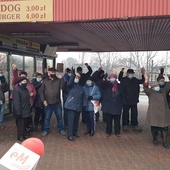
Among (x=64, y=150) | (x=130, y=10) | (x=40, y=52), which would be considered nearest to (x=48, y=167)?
(x=64, y=150)

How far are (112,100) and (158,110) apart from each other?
125 centimetres

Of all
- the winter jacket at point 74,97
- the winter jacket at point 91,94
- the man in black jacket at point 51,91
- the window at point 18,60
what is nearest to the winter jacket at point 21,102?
the man in black jacket at point 51,91

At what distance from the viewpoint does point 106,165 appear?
16.3 ft

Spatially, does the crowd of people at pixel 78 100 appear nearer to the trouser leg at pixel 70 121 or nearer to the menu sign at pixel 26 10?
the trouser leg at pixel 70 121

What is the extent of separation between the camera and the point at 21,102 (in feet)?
20.6

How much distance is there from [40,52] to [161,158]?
275 inches

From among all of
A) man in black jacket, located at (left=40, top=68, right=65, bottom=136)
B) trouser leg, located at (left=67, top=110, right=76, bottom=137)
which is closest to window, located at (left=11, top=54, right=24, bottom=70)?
man in black jacket, located at (left=40, top=68, right=65, bottom=136)

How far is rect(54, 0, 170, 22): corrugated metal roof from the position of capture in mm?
5096

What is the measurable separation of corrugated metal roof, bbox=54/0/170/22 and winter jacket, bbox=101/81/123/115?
2.21 m

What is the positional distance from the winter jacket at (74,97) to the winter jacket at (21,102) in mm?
913

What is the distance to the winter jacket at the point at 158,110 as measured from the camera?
20.1 ft

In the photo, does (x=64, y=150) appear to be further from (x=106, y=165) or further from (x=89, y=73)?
(x=89, y=73)

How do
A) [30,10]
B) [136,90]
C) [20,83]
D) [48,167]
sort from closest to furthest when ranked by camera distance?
[48,167] → [30,10] → [20,83] → [136,90]

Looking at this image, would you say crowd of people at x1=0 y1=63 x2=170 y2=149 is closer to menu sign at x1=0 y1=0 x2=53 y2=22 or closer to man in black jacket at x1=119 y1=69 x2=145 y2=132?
man in black jacket at x1=119 y1=69 x2=145 y2=132
